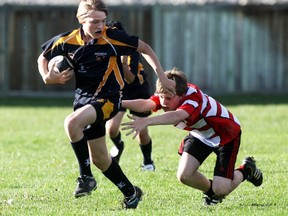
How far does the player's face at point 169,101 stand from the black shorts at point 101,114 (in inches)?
15.7

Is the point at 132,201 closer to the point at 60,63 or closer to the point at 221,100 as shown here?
the point at 60,63

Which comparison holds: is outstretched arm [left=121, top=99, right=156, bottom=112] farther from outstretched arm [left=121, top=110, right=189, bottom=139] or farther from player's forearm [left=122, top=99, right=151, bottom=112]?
outstretched arm [left=121, top=110, right=189, bottom=139]

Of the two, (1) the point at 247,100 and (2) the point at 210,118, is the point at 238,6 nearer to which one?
(1) the point at 247,100

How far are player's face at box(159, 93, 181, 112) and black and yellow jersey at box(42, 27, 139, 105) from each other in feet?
1.36

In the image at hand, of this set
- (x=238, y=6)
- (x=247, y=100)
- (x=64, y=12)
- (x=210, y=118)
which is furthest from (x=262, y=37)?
(x=210, y=118)

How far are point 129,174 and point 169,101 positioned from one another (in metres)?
2.26

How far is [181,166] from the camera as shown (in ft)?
24.5

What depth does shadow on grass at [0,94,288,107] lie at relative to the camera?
19.2m

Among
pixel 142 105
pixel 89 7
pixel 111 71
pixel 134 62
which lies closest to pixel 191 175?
pixel 142 105

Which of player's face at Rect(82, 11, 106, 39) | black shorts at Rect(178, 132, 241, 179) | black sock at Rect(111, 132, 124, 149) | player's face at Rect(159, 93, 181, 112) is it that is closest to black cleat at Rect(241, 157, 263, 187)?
black shorts at Rect(178, 132, 241, 179)

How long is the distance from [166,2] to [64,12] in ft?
8.23

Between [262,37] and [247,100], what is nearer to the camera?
[247,100]

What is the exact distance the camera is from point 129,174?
9359 millimetres

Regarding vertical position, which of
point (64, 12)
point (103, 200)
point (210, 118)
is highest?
point (210, 118)
